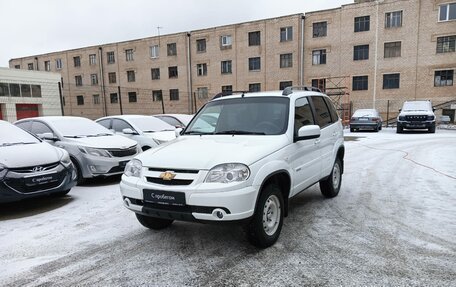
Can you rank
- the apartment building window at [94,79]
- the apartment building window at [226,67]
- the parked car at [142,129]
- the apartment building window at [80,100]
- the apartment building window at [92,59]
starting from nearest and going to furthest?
the parked car at [142,129] → the apartment building window at [226,67] → the apartment building window at [92,59] → the apartment building window at [94,79] → the apartment building window at [80,100]

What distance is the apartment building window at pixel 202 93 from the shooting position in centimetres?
3878

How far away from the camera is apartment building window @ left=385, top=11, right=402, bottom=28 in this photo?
98.2 ft

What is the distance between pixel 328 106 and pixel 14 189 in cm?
525

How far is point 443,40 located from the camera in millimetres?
28750

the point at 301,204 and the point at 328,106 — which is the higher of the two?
the point at 328,106

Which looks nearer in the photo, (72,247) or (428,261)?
(428,261)

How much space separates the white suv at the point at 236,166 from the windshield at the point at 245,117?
0.04 feet

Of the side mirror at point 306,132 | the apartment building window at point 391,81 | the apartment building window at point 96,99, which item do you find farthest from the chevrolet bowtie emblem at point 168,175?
the apartment building window at point 96,99

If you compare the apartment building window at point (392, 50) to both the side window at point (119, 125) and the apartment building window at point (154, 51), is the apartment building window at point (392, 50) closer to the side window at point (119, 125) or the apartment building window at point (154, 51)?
the apartment building window at point (154, 51)

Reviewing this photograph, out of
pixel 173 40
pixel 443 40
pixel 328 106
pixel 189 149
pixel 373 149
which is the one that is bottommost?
pixel 373 149

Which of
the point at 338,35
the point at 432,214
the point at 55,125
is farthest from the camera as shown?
the point at 338,35

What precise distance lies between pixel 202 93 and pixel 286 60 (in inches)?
408

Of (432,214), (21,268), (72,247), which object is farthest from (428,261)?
(21,268)

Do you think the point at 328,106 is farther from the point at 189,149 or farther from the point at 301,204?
the point at 189,149
